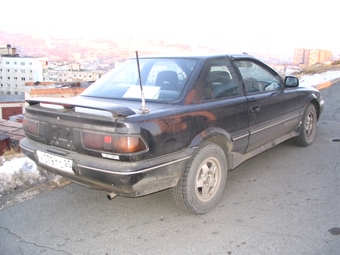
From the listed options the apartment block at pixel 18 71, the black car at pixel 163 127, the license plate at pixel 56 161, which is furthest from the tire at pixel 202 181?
the apartment block at pixel 18 71

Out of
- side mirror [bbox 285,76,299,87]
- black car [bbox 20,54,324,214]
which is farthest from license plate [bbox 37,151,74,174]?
side mirror [bbox 285,76,299,87]

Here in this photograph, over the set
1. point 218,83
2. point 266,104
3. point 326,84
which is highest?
point 218,83

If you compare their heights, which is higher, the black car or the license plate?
the black car

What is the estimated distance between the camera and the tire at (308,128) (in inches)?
197

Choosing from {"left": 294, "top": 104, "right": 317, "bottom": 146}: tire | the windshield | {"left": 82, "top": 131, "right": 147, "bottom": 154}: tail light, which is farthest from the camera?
{"left": 294, "top": 104, "right": 317, "bottom": 146}: tire

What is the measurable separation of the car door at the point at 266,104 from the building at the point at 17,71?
5151 cm

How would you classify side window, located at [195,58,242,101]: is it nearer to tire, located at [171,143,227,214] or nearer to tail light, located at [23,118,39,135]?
tire, located at [171,143,227,214]

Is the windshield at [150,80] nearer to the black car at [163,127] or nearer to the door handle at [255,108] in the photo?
the black car at [163,127]

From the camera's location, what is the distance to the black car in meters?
2.54

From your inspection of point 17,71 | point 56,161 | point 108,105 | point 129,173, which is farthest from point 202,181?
point 17,71

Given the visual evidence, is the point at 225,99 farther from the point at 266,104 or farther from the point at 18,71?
the point at 18,71

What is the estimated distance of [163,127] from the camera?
266 centimetres

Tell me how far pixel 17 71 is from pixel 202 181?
190ft

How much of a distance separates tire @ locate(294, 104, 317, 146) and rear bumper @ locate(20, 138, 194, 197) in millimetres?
2861
